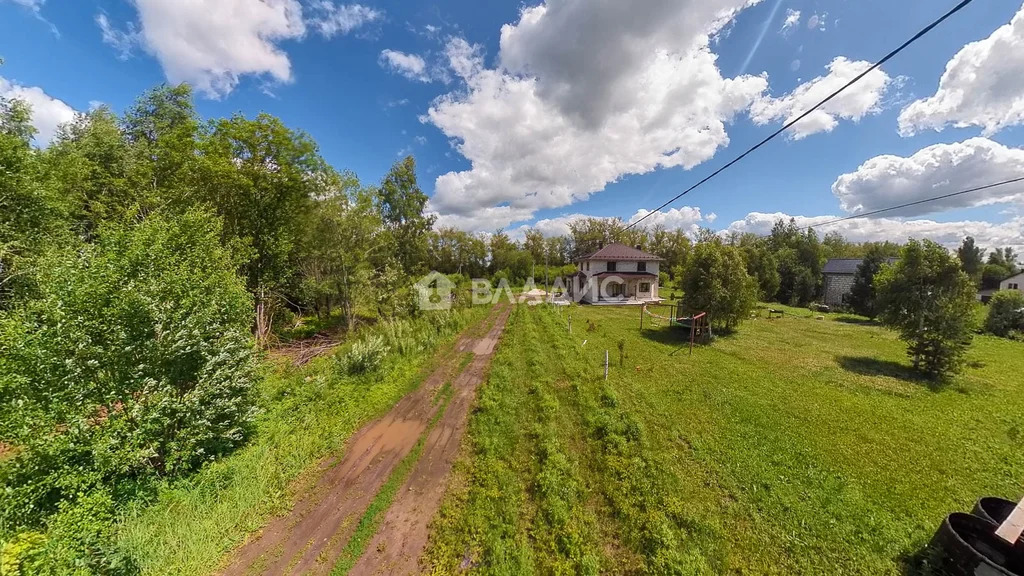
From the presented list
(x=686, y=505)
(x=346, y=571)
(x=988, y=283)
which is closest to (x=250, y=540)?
(x=346, y=571)

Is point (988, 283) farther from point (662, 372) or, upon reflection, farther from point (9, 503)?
point (9, 503)

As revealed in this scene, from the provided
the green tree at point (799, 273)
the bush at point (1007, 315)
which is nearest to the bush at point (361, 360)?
the bush at point (1007, 315)

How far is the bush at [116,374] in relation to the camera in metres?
4.19

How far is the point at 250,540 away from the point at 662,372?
10.9 m

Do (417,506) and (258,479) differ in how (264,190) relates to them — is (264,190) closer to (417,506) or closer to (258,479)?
(258,479)

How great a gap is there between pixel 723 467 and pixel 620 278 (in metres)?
24.3

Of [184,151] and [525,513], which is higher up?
[184,151]

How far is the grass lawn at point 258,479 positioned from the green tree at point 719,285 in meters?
13.6

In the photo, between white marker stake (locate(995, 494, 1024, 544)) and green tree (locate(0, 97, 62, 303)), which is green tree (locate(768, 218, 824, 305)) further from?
green tree (locate(0, 97, 62, 303))

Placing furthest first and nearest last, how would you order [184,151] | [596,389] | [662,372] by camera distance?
1. [184,151]
2. [662,372]
3. [596,389]

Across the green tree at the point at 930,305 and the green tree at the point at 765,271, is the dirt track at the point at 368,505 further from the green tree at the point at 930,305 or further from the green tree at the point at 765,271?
the green tree at the point at 765,271

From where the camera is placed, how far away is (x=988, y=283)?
46000 millimetres

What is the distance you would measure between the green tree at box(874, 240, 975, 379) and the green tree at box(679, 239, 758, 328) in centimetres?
439

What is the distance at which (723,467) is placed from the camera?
587 cm
